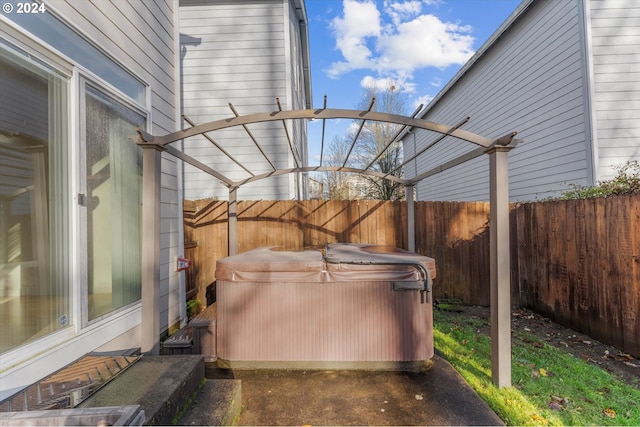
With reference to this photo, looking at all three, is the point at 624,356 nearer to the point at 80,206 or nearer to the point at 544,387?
the point at 544,387

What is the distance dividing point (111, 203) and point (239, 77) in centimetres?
413

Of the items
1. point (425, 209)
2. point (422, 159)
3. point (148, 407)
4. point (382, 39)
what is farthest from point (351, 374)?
point (382, 39)

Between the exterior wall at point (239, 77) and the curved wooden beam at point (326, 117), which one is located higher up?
the exterior wall at point (239, 77)

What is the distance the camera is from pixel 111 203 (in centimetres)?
260

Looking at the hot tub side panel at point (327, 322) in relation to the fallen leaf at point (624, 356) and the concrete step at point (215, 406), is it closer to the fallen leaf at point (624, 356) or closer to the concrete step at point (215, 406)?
the concrete step at point (215, 406)

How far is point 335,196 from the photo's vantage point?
15.9 metres

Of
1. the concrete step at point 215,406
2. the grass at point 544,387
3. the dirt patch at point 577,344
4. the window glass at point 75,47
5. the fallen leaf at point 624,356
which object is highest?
the window glass at point 75,47

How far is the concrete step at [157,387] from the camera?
1.59 metres

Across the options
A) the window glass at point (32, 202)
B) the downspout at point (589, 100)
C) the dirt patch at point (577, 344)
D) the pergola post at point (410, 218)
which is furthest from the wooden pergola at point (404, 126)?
the downspout at point (589, 100)

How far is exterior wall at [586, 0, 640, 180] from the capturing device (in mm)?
4660

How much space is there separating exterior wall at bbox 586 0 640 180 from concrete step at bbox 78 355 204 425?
6097 mm

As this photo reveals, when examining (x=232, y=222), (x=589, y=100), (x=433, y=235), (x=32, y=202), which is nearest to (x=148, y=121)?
(x=32, y=202)

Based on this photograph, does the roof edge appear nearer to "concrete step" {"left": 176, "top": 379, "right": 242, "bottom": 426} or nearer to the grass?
the grass

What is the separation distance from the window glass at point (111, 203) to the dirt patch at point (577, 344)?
13.4 feet
